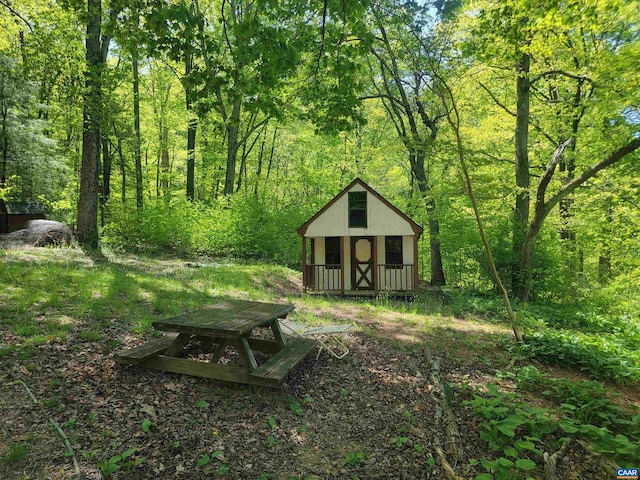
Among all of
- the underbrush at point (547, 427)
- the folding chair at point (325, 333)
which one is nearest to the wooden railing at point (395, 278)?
the folding chair at point (325, 333)

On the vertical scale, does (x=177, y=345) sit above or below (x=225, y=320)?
below

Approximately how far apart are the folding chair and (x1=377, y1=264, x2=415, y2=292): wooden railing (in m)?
6.96

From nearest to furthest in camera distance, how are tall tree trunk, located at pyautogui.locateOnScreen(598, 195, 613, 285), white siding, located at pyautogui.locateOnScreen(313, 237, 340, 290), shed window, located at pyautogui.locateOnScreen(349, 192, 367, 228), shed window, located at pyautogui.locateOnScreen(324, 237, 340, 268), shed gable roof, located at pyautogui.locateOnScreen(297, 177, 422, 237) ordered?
shed gable roof, located at pyautogui.locateOnScreen(297, 177, 422, 237) → shed window, located at pyautogui.locateOnScreen(349, 192, 367, 228) → white siding, located at pyautogui.locateOnScreen(313, 237, 340, 290) → shed window, located at pyautogui.locateOnScreen(324, 237, 340, 268) → tall tree trunk, located at pyautogui.locateOnScreen(598, 195, 613, 285)

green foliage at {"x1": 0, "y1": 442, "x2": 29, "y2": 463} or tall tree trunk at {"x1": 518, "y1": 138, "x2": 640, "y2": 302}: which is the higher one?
tall tree trunk at {"x1": 518, "y1": 138, "x2": 640, "y2": 302}

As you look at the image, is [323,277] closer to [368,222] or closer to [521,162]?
[368,222]

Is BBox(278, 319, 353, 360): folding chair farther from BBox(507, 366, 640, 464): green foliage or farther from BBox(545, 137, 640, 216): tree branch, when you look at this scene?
BBox(545, 137, 640, 216): tree branch

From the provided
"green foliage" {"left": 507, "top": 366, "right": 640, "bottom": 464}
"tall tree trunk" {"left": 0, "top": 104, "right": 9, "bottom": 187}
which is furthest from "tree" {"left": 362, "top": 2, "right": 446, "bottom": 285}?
"tall tree trunk" {"left": 0, "top": 104, "right": 9, "bottom": 187}

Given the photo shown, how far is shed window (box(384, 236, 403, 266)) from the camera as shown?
1291 cm

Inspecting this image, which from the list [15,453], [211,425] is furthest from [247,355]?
[15,453]

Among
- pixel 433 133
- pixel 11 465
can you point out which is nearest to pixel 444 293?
pixel 433 133

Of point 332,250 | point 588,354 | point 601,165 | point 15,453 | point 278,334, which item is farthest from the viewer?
point 332,250

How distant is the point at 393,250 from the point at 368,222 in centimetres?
160

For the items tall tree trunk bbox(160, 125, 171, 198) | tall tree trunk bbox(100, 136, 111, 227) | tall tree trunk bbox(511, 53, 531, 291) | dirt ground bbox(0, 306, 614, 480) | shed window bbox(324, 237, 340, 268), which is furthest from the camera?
tall tree trunk bbox(160, 125, 171, 198)

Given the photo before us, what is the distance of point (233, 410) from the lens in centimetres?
349
